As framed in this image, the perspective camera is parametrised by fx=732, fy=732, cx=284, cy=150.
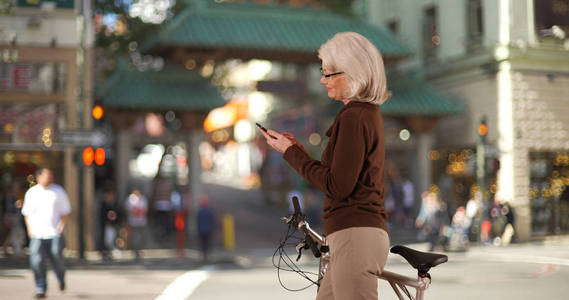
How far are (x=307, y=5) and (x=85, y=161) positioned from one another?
11.6 meters

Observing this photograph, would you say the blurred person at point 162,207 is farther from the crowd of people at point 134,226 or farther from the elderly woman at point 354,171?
the elderly woman at point 354,171

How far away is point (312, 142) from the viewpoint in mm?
28953

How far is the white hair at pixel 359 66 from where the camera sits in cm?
328

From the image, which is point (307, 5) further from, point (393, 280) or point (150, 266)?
point (393, 280)

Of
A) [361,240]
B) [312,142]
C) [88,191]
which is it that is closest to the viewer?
[361,240]

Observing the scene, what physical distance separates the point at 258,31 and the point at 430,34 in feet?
27.2

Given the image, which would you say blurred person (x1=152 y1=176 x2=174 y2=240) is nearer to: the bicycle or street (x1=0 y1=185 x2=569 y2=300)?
street (x1=0 y1=185 x2=569 y2=300)

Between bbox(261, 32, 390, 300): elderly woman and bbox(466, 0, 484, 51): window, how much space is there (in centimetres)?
2422

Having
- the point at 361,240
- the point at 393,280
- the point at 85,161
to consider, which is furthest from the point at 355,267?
the point at 85,161

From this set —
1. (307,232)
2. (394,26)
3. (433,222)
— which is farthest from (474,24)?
(307,232)

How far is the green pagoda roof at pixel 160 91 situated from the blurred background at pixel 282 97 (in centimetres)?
6

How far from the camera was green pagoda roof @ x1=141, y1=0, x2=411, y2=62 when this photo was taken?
23484 millimetres

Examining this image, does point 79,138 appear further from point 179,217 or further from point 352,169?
point 352,169

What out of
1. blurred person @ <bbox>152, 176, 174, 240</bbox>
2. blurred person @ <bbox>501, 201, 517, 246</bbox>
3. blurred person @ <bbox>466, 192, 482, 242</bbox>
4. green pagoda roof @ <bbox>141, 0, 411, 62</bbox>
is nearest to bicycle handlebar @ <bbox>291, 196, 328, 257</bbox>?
green pagoda roof @ <bbox>141, 0, 411, 62</bbox>
